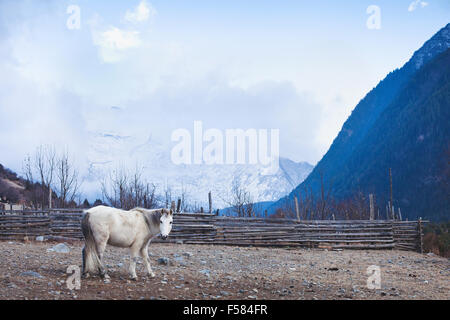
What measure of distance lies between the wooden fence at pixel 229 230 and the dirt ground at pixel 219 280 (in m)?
5.12

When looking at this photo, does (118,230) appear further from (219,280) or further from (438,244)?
(438,244)

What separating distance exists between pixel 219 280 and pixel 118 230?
1960 mm

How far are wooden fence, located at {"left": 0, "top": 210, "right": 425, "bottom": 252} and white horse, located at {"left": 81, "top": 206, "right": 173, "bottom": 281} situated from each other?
8.61m

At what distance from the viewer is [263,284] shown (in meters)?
7.21

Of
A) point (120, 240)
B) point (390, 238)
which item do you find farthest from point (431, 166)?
point (120, 240)

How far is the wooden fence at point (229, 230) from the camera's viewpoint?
52.2 feet

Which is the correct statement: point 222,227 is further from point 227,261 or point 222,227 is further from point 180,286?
point 180,286

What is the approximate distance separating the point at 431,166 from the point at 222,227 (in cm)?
5677

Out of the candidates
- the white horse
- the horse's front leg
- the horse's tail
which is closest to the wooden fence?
the horse's front leg

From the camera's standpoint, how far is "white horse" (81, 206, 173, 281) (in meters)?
6.62

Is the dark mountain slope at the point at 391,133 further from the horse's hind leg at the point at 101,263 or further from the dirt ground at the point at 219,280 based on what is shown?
the horse's hind leg at the point at 101,263

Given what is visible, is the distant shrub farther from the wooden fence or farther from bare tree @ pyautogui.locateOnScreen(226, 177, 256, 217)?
bare tree @ pyautogui.locateOnScreen(226, 177, 256, 217)

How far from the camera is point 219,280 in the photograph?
7352 millimetres
